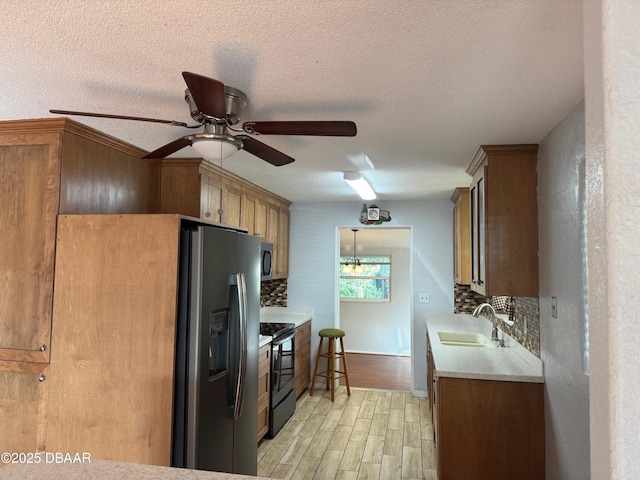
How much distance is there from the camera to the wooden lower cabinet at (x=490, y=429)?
229 centimetres

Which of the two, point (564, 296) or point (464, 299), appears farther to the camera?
point (464, 299)

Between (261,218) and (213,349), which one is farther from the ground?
(261,218)

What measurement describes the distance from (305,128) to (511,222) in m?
1.55

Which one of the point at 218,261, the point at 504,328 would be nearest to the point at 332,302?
the point at 504,328

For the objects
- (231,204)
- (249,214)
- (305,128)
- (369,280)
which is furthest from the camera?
(369,280)

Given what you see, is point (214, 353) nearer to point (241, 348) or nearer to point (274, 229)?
point (241, 348)

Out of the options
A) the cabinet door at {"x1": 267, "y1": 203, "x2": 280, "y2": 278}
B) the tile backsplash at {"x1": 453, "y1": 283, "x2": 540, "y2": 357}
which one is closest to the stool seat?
the cabinet door at {"x1": 267, "y1": 203, "x2": 280, "y2": 278}

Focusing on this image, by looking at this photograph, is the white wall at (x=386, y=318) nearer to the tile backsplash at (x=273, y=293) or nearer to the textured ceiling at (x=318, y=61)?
the tile backsplash at (x=273, y=293)

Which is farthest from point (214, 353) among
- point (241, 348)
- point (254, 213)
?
point (254, 213)

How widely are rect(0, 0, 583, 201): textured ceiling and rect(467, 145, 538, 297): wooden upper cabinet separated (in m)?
0.16

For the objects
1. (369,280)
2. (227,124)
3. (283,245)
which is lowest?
(369,280)

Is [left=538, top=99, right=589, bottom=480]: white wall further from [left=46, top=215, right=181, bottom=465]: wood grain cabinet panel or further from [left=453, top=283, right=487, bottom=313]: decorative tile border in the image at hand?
[left=453, top=283, right=487, bottom=313]: decorative tile border

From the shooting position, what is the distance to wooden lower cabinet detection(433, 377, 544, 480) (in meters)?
2.29

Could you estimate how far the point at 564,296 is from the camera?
198cm
